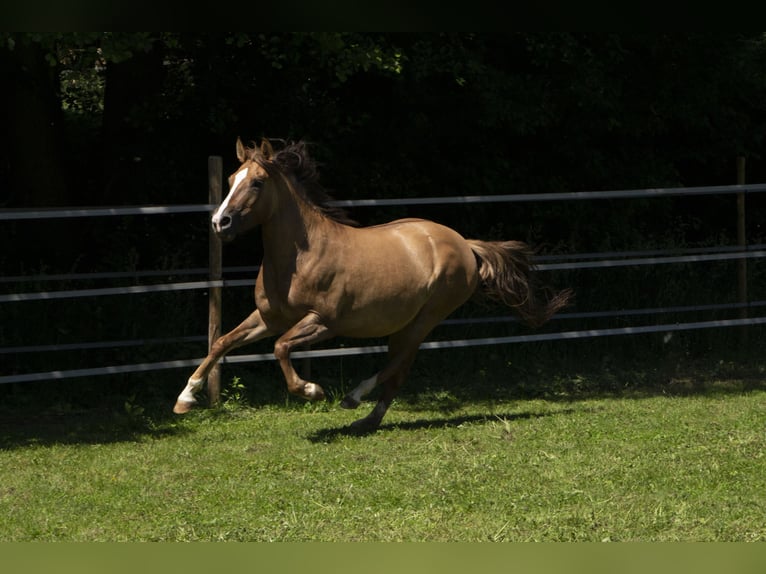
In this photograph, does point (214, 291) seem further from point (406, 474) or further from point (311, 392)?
point (406, 474)

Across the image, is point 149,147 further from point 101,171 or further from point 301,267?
point 301,267

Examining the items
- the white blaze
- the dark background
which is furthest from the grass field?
the dark background

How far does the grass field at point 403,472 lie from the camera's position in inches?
204

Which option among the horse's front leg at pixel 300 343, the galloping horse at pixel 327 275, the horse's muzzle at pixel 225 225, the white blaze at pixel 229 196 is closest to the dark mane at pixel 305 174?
the galloping horse at pixel 327 275

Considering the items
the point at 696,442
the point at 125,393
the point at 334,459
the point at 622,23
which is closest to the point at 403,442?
the point at 334,459

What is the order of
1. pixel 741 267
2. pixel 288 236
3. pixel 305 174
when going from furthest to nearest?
pixel 741 267 → pixel 305 174 → pixel 288 236

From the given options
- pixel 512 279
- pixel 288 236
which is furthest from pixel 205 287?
pixel 512 279

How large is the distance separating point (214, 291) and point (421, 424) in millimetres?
2151

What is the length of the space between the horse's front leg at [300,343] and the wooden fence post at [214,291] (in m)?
1.60

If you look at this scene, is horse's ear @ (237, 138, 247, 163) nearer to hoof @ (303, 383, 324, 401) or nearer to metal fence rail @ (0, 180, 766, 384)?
metal fence rail @ (0, 180, 766, 384)

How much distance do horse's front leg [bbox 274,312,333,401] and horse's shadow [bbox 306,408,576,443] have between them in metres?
0.49

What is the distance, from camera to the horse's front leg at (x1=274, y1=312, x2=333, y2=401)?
7.11 metres

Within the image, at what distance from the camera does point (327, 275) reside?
7527 millimetres

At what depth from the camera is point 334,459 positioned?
6809 millimetres
